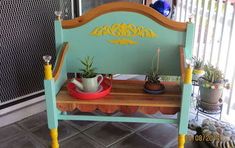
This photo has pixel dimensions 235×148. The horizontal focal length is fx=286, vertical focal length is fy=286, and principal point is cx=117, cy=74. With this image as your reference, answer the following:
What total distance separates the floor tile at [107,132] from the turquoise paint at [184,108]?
508 mm

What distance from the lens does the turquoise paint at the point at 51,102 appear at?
1.49 m

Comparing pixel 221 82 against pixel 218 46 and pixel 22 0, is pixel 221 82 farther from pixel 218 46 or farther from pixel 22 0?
pixel 22 0

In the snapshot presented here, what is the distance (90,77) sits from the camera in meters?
1.61

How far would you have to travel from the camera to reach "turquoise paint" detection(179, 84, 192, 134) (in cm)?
147

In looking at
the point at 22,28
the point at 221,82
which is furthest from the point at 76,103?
the point at 221,82

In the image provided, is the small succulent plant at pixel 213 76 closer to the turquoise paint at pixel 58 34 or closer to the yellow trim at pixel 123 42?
the yellow trim at pixel 123 42

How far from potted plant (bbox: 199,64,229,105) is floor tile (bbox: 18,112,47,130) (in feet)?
3.77

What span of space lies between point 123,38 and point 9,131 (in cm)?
102

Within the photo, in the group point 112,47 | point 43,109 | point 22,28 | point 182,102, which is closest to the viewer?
point 182,102

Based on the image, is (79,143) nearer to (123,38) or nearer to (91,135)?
(91,135)

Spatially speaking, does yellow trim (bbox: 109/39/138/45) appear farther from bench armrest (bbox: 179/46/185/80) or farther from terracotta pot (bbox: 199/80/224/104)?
terracotta pot (bbox: 199/80/224/104)

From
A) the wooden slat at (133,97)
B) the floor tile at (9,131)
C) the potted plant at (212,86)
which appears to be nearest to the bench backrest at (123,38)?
the wooden slat at (133,97)

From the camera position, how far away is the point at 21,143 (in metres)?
1.84

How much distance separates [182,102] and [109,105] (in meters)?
0.39
